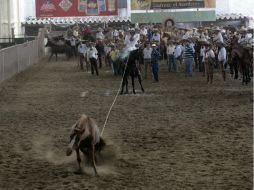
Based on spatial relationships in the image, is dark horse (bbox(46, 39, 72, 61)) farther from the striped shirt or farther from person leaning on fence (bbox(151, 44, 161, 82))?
person leaning on fence (bbox(151, 44, 161, 82))

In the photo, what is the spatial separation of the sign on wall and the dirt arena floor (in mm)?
26066

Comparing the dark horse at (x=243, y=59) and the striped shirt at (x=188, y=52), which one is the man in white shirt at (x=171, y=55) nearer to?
the striped shirt at (x=188, y=52)

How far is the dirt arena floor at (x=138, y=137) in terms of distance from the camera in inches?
324

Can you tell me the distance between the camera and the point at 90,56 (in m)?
26.1

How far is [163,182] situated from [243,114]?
6.35 meters

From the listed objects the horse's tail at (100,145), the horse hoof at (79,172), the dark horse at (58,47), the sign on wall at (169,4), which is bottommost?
the horse hoof at (79,172)

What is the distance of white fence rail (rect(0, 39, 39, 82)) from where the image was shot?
2344 cm

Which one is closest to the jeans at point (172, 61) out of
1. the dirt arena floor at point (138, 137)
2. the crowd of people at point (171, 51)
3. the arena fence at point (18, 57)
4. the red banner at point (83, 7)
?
the crowd of people at point (171, 51)

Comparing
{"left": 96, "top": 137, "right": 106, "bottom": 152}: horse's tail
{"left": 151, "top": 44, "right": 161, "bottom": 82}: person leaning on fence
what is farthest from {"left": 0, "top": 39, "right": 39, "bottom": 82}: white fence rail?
{"left": 96, "top": 137, "right": 106, "bottom": 152}: horse's tail

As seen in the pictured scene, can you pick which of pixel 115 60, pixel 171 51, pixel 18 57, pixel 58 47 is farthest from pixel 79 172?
pixel 58 47

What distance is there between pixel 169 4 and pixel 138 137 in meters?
36.7

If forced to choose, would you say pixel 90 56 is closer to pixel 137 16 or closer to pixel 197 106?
pixel 197 106

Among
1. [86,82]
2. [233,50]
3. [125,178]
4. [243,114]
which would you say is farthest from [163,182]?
[86,82]

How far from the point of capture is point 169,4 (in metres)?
47.1
